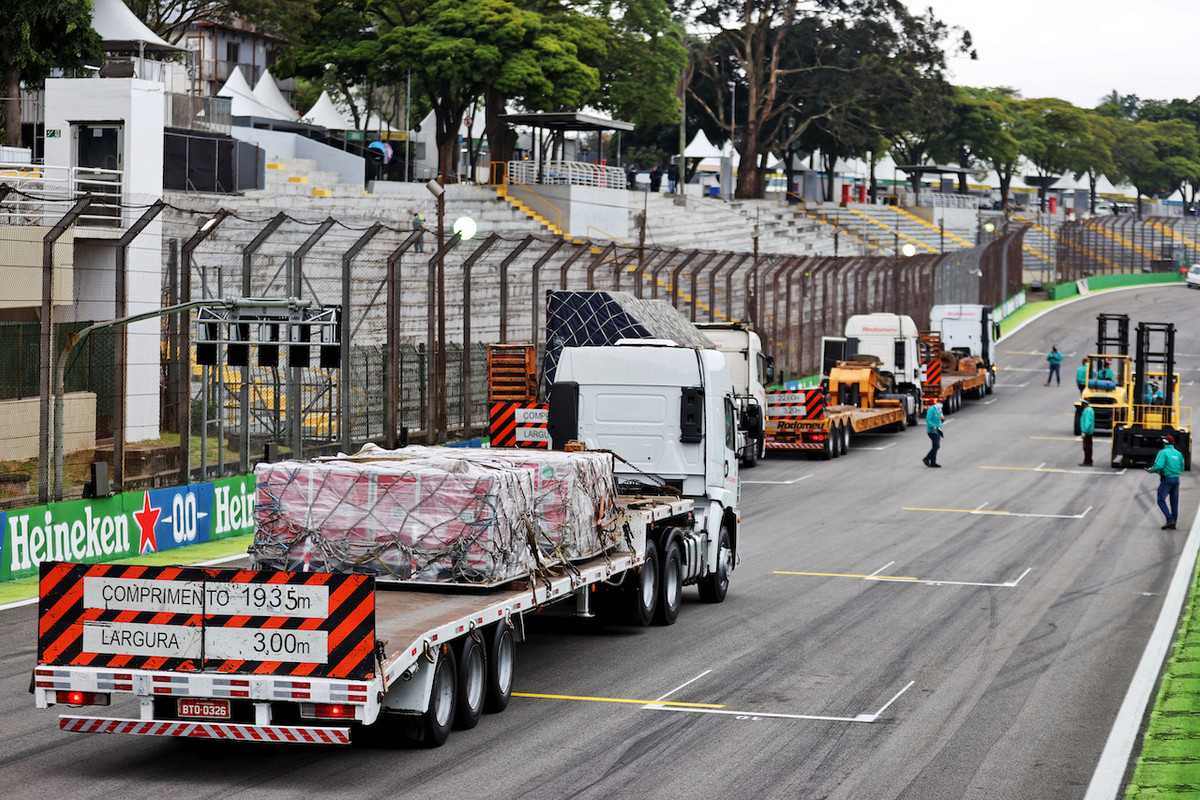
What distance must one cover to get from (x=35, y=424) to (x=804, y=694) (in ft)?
44.4

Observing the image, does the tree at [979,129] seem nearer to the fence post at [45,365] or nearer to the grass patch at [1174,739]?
the fence post at [45,365]

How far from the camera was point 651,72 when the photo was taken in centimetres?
8500

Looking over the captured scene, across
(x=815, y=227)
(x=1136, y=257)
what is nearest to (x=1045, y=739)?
(x=815, y=227)

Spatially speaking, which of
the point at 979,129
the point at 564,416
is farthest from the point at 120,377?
the point at 979,129

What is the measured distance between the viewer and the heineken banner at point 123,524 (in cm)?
1941

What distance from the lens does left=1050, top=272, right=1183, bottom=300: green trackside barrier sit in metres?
101

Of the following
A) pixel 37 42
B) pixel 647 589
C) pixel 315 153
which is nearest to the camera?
pixel 647 589

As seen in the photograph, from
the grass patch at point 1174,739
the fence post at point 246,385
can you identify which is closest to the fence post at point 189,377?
the fence post at point 246,385

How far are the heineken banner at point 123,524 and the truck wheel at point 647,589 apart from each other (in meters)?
6.25

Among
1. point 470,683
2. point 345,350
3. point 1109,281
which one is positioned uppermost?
point 1109,281

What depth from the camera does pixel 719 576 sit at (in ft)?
64.6

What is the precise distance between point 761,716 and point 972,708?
2038mm

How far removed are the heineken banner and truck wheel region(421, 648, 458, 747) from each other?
22.6 feet

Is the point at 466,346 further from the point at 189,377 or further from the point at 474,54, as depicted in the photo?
the point at 474,54
